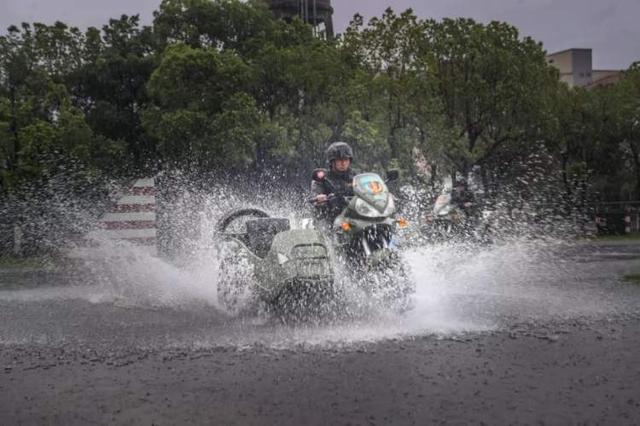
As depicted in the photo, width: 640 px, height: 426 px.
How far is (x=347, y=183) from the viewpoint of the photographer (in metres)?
10.0

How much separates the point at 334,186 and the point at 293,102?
1960 cm

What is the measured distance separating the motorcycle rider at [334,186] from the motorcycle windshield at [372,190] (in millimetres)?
441

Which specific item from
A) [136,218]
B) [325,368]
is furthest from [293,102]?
[325,368]

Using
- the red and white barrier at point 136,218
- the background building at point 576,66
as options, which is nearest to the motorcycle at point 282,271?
the red and white barrier at point 136,218

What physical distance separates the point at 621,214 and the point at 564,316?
26708 mm

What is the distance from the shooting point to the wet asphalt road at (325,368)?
4855mm

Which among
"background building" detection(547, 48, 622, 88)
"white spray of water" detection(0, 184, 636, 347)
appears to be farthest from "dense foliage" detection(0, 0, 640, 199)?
"background building" detection(547, 48, 622, 88)

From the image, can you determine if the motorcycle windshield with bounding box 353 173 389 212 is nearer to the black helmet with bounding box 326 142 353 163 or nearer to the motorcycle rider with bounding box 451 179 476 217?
the black helmet with bounding box 326 142 353 163

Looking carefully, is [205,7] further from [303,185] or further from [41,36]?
[303,185]

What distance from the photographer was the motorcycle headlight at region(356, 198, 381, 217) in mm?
8707

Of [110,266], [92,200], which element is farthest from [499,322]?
[92,200]

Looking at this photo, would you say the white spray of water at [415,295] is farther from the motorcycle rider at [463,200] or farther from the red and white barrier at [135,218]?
the motorcycle rider at [463,200]

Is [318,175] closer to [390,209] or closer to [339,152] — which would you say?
[339,152]

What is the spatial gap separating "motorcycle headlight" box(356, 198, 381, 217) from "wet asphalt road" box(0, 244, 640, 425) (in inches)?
45.6
